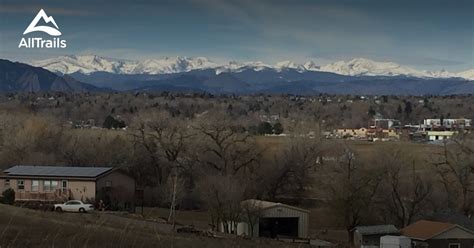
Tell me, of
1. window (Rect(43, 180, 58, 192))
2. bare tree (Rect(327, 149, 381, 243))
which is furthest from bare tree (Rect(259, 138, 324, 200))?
window (Rect(43, 180, 58, 192))

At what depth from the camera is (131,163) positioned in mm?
44562

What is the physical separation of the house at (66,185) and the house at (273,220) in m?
7.30

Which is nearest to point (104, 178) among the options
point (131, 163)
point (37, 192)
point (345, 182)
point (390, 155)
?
point (37, 192)

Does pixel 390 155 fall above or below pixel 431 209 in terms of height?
above

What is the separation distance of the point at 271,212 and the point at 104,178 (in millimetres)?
9344

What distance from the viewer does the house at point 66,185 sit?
3509 cm

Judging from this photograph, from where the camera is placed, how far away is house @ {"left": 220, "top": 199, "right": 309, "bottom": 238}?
31.4 metres

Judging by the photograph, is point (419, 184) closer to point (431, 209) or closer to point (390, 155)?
point (431, 209)

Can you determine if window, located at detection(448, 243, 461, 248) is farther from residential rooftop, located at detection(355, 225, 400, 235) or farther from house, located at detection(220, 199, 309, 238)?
house, located at detection(220, 199, 309, 238)

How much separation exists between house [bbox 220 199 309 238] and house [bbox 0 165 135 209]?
287 inches

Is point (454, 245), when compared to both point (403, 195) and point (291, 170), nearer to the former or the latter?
point (403, 195)

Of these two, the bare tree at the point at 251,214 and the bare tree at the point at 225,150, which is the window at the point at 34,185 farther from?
the bare tree at the point at 251,214

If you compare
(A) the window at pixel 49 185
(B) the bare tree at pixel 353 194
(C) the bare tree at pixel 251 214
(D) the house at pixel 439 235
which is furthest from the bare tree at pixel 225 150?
(D) the house at pixel 439 235

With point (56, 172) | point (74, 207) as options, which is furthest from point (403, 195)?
point (56, 172)
